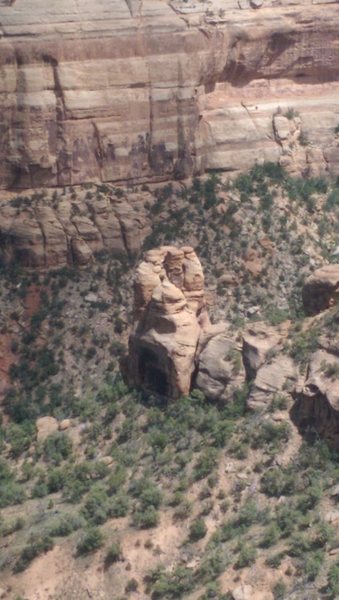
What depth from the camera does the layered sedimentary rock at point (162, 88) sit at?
6525 centimetres

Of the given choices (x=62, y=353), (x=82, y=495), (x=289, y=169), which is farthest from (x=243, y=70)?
(x=82, y=495)

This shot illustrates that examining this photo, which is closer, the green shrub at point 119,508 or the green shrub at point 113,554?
the green shrub at point 113,554

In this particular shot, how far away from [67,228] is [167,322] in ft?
44.4

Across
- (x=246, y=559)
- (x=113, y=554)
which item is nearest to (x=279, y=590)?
(x=246, y=559)

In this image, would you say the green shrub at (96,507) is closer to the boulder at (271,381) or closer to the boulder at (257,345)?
the boulder at (271,381)

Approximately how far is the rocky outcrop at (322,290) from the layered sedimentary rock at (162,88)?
15884mm

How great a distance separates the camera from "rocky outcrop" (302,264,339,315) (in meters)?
53.9

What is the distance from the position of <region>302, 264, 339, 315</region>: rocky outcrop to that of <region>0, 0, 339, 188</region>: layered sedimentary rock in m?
15.9

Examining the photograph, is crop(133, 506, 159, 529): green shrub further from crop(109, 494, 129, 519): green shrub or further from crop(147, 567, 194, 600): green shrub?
crop(147, 567, 194, 600): green shrub

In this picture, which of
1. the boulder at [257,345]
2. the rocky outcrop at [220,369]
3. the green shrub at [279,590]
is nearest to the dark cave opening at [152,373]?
the rocky outcrop at [220,369]

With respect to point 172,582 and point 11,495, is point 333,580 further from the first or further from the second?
point 11,495

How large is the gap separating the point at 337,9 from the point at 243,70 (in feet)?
18.1

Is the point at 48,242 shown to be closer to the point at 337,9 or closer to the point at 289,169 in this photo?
the point at 289,169

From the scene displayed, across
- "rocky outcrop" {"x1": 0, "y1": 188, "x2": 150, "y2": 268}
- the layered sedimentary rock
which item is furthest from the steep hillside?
the layered sedimentary rock
